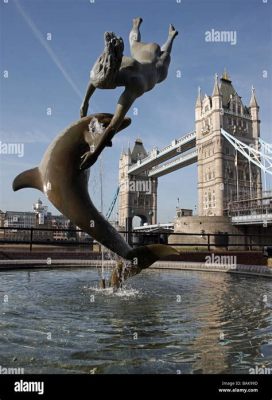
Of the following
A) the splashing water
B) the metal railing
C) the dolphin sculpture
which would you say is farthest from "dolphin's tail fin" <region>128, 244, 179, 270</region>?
the metal railing

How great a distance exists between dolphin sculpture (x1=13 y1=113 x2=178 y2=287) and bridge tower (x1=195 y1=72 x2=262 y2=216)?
172 feet

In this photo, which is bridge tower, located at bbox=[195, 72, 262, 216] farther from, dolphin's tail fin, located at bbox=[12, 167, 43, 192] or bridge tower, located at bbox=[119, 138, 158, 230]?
dolphin's tail fin, located at bbox=[12, 167, 43, 192]

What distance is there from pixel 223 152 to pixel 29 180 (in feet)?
196

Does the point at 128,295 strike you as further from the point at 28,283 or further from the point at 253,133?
the point at 253,133

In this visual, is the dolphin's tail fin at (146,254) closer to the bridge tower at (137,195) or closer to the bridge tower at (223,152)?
the bridge tower at (223,152)

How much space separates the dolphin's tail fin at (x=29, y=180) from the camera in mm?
5941

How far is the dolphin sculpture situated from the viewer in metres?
5.66

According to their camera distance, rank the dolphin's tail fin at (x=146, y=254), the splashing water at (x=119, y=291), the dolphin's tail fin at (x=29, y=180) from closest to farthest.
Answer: the dolphin's tail fin at (x=29, y=180), the dolphin's tail fin at (x=146, y=254), the splashing water at (x=119, y=291)

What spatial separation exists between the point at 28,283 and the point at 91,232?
2.58m

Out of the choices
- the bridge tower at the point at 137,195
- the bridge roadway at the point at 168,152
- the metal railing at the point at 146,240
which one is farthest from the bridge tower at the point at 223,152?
the bridge tower at the point at 137,195

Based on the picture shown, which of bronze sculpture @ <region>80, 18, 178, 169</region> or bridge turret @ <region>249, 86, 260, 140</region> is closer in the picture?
bronze sculpture @ <region>80, 18, 178, 169</region>

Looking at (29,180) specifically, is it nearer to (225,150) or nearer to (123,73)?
(123,73)

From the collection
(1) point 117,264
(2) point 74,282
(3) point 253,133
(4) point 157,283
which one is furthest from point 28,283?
(3) point 253,133
